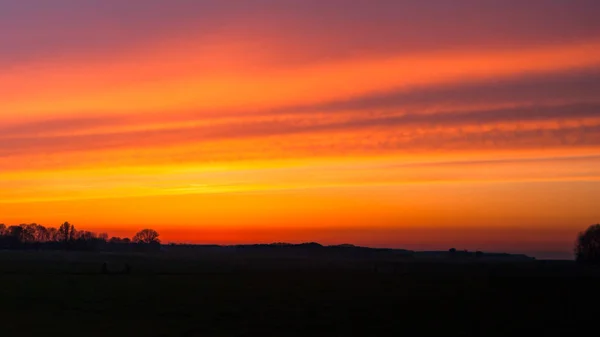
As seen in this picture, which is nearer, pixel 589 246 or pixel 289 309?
pixel 289 309

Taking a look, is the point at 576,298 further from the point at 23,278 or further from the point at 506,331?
the point at 23,278

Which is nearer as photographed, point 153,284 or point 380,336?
point 380,336

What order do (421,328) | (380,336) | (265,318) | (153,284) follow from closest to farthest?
(380,336) < (421,328) < (265,318) < (153,284)

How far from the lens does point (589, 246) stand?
130m

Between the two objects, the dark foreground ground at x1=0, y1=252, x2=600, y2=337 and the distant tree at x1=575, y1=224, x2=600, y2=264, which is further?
the distant tree at x1=575, y1=224, x2=600, y2=264

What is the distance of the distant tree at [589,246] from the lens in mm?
123975

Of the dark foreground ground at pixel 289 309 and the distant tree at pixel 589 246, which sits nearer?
the dark foreground ground at pixel 289 309

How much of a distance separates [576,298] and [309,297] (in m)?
17.0

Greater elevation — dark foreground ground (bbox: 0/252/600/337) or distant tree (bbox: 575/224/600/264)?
distant tree (bbox: 575/224/600/264)

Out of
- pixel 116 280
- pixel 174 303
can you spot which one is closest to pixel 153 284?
pixel 116 280

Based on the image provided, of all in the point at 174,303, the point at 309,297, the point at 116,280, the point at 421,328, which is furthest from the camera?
the point at 116,280

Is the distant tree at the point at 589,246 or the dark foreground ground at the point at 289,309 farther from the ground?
the distant tree at the point at 589,246

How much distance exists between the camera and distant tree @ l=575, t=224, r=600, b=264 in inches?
4881

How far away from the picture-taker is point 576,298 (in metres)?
41.8
